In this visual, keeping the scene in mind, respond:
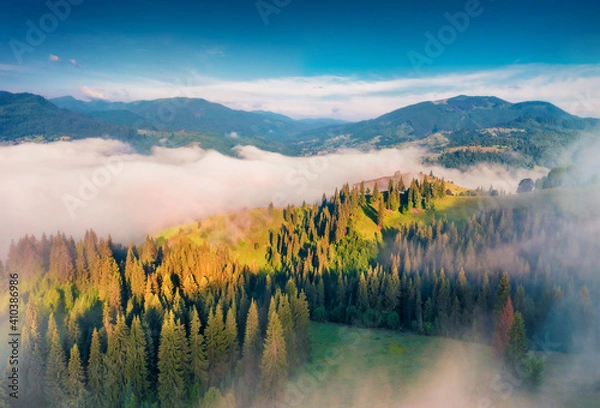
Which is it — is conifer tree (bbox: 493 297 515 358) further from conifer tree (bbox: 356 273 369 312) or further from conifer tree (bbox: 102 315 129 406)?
conifer tree (bbox: 102 315 129 406)

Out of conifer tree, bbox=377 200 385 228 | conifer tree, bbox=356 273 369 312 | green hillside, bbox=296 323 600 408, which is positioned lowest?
green hillside, bbox=296 323 600 408

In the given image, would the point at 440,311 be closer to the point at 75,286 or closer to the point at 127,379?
the point at 127,379

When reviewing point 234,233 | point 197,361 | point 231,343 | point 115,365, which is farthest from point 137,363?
point 234,233

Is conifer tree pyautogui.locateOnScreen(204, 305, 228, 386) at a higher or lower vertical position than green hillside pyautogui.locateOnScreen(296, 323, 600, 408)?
higher

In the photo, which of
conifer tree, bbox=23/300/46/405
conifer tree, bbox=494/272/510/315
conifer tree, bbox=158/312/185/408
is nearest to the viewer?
conifer tree, bbox=158/312/185/408

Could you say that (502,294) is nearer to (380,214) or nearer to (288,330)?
(288,330)

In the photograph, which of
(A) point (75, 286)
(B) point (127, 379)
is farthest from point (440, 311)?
(A) point (75, 286)

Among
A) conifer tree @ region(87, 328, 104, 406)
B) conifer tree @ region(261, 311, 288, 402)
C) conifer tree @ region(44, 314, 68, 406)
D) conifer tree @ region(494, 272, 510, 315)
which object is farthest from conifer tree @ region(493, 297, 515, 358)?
conifer tree @ region(44, 314, 68, 406)

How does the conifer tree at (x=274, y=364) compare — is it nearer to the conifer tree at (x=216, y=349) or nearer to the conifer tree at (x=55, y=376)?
the conifer tree at (x=216, y=349)

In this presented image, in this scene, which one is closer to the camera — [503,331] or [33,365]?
[33,365]

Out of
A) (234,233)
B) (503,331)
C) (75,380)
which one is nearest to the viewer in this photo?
(75,380)

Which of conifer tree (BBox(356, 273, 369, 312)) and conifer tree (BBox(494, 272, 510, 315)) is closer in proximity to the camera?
conifer tree (BBox(494, 272, 510, 315))
